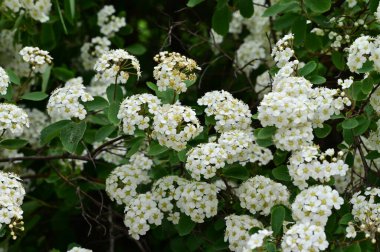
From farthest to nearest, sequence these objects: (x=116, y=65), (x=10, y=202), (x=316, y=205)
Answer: (x=116, y=65)
(x=10, y=202)
(x=316, y=205)

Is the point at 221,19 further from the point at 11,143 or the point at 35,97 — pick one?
the point at 11,143

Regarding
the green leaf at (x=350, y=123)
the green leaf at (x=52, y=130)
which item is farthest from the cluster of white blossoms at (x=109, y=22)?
the green leaf at (x=350, y=123)

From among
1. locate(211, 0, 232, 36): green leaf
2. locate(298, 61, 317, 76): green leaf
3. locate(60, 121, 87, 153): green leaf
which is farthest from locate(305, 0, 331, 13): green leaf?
locate(60, 121, 87, 153): green leaf

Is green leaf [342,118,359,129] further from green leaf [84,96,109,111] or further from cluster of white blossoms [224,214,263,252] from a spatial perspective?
green leaf [84,96,109,111]

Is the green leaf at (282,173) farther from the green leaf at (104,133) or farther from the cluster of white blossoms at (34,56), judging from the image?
the cluster of white blossoms at (34,56)

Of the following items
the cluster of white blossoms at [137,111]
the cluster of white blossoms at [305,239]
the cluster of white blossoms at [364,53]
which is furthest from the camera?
the cluster of white blossoms at [137,111]

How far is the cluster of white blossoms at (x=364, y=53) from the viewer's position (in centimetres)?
331

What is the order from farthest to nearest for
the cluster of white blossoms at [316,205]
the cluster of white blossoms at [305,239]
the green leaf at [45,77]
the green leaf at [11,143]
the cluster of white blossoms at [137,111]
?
→ 1. the green leaf at [45,77]
2. the green leaf at [11,143]
3. the cluster of white blossoms at [137,111]
4. the cluster of white blossoms at [316,205]
5. the cluster of white blossoms at [305,239]

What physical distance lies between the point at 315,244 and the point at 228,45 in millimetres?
2731

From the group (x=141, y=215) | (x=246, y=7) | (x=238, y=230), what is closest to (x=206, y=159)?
(x=238, y=230)

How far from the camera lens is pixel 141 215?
3.57m

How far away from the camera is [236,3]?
172 inches

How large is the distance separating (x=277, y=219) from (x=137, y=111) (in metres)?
0.80

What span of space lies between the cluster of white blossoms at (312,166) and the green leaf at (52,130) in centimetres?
116
